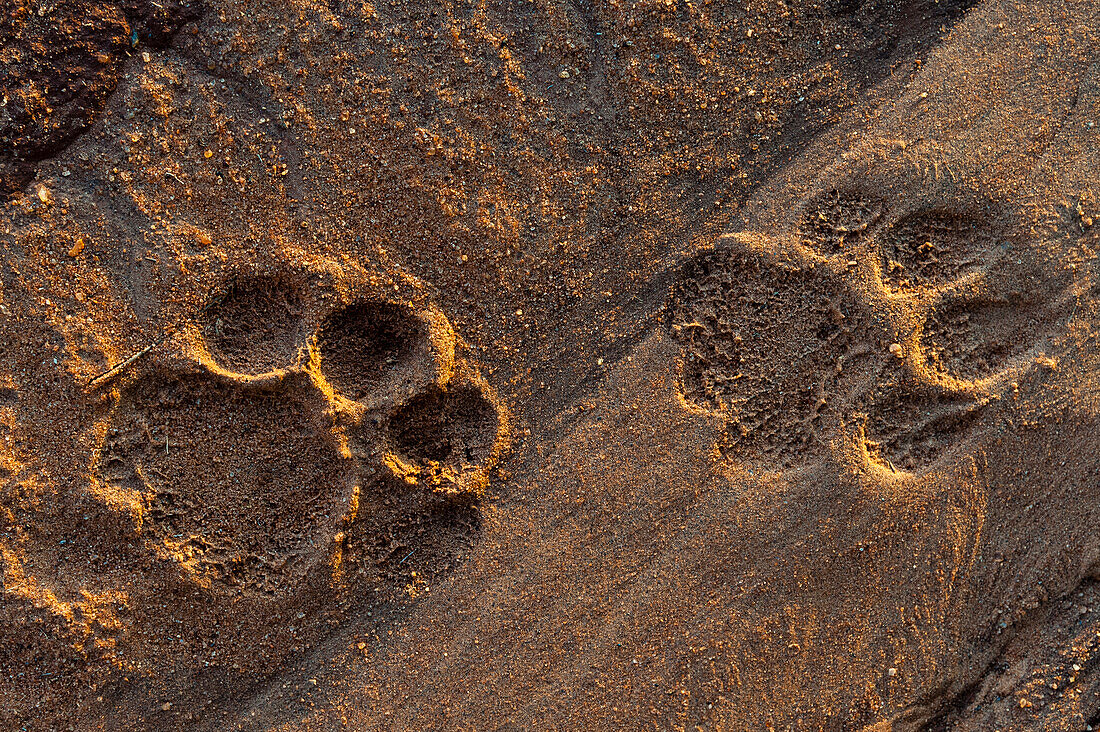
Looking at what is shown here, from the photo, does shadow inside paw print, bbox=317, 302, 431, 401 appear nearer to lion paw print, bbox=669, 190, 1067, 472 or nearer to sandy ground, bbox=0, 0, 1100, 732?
sandy ground, bbox=0, 0, 1100, 732

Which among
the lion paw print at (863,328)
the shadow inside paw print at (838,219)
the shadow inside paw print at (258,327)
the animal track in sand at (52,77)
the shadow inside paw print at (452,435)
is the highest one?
the animal track in sand at (52,77)

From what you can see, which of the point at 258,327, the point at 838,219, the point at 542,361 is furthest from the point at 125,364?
the point at 838,219

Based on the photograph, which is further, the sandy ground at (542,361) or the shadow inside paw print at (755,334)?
the shadow inside paw print at (755,334)

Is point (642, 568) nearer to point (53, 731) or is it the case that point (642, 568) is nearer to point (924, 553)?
point (924, 553)

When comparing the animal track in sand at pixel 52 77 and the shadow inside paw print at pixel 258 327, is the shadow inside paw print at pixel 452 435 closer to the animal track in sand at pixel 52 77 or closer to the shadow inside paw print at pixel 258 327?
the shadow inside paw print at pixel 258 327

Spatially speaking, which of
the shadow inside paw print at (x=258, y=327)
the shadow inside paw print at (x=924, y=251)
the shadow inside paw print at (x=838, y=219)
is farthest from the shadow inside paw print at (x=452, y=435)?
the shadow inside paw print at (x=924, y=251)

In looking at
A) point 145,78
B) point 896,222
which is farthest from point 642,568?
point 145,78

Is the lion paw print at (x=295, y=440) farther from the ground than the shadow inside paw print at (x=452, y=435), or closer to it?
farther from the ground

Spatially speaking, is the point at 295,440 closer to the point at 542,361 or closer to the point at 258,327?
the point at 258,327

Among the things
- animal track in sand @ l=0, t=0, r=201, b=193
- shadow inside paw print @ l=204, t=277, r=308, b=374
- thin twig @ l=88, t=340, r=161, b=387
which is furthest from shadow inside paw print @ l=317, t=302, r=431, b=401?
animal track in sand @ l=0, t=0, r=201, b=193
